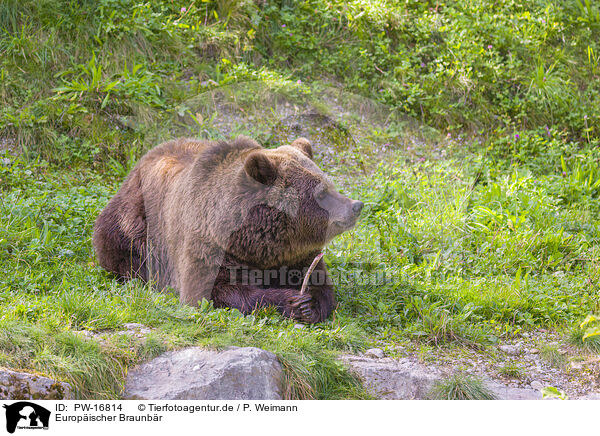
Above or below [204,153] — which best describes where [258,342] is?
below

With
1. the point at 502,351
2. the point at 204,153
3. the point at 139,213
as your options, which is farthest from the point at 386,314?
the point at 139,213

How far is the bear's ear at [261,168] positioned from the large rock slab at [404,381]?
142 centimetres

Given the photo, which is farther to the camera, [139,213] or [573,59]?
[573,59]

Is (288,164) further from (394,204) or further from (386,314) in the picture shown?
(394,204)

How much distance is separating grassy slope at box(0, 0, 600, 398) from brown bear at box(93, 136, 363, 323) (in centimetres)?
22

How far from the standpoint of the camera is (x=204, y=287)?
4.78 m

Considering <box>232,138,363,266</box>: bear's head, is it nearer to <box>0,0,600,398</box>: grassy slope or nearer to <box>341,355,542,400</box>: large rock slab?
<box>0,0,600,398</box>: grassy slope

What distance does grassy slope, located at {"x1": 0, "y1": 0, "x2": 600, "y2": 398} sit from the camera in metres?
4.40

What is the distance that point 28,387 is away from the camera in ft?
11.1

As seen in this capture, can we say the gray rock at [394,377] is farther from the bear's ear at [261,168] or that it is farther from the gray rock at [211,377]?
the bear's ear at [261,168]

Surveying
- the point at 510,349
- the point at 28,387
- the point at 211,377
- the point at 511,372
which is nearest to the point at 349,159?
the point at 510,349

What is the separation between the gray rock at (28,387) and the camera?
11.1ft

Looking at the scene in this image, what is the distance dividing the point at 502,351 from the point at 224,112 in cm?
492

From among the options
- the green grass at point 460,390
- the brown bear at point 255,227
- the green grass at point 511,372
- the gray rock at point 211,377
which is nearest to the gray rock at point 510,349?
the green grass at point 511,372
